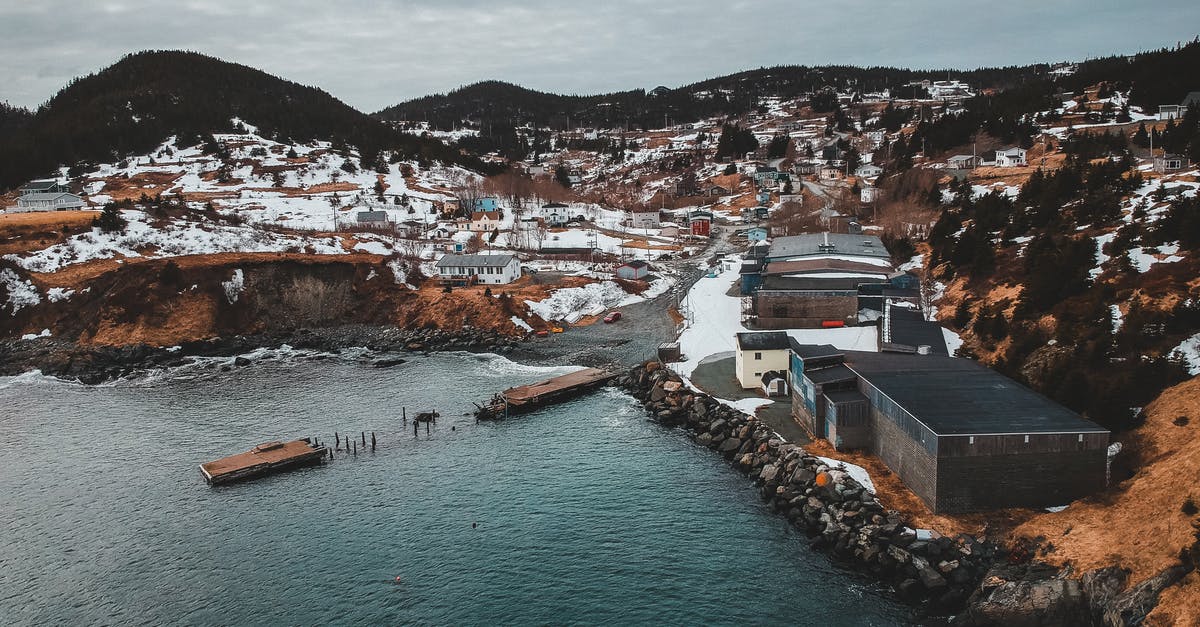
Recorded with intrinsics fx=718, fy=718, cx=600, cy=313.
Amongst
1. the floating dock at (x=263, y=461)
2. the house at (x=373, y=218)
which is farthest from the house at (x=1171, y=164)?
the house at (x=373, y=218)

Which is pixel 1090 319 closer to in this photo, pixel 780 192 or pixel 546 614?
pixel 546 614

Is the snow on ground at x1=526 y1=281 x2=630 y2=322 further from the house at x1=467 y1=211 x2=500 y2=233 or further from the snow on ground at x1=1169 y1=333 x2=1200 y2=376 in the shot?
the snow on ground at x1=1169 y1=333 x2=1200 y2=376

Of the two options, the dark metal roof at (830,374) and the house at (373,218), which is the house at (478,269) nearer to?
the house at (373,218)

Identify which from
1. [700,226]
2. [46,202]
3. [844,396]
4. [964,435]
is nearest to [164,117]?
[46,202]

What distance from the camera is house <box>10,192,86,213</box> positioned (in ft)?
245

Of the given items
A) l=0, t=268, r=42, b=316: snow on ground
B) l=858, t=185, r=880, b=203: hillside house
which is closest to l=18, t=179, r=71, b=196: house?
l=0, t=268, r=42, b=316: snow on ground

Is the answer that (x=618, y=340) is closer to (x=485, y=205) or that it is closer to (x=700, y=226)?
(x=700, y=226)

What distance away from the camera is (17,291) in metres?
54.1

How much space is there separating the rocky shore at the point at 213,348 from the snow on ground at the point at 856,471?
28.7 meters

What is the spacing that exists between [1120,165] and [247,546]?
5842 centimetres

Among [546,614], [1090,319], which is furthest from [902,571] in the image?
[1090,319]

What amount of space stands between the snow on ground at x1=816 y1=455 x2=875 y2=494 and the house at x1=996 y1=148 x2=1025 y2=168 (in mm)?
65424

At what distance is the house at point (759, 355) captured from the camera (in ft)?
118

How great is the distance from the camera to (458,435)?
35.0m
